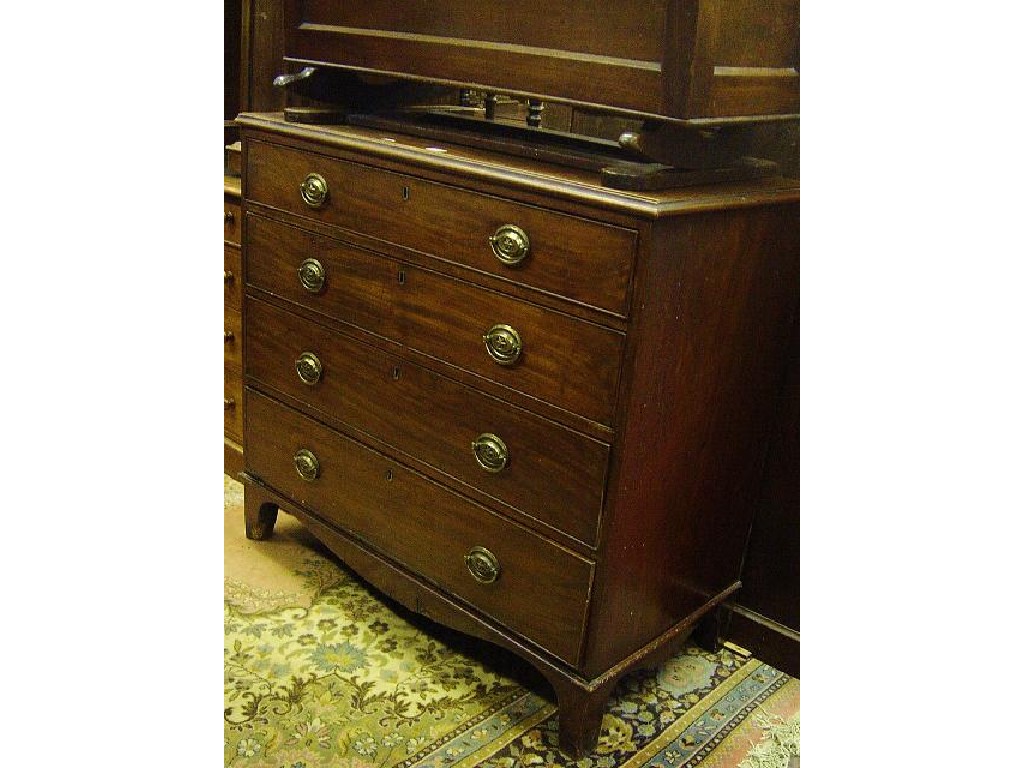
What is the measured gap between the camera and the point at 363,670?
1988 mm

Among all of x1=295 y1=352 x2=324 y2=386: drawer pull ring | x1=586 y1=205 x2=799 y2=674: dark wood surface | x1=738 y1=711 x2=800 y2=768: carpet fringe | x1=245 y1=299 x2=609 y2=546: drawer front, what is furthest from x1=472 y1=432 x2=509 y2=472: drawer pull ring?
x1=738 y1=711 x2=800 y2=768: carpet fringe

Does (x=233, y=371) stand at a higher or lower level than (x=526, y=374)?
lower

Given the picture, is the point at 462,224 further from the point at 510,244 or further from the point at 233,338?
the point at 233,338

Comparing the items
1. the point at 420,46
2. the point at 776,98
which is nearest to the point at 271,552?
the point at 420,46

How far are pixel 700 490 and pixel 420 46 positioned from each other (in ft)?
3.24

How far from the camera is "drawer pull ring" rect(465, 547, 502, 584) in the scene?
71.5 inches

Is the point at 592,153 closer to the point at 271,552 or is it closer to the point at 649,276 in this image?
the point at 649,276

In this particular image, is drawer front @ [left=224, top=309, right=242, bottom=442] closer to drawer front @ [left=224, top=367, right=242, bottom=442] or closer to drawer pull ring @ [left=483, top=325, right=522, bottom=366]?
drawer front @ [left=224, top=367, right=242, bottom=442]

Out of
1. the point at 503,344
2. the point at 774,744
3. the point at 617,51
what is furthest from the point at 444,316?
the point at 774,744

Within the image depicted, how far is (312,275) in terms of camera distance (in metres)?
2.00

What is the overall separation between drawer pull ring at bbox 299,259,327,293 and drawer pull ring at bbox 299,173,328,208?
121 mm

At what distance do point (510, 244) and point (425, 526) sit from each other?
0.66 m

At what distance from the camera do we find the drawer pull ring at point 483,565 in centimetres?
182

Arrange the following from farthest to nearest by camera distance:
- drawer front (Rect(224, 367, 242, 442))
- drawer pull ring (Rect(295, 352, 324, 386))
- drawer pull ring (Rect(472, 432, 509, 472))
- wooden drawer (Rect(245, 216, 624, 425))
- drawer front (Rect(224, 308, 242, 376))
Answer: drawer front (Rect(224, 367, 242, 442)), drawer front (Rect(224, 308, 242, 376)), drawer pull ring (Rect(295, 352, 324, 386)), drawer pull ring (Rect(472, 432, 509, 472)), wooden drawer (Rect(245, 216, 624, 425))
